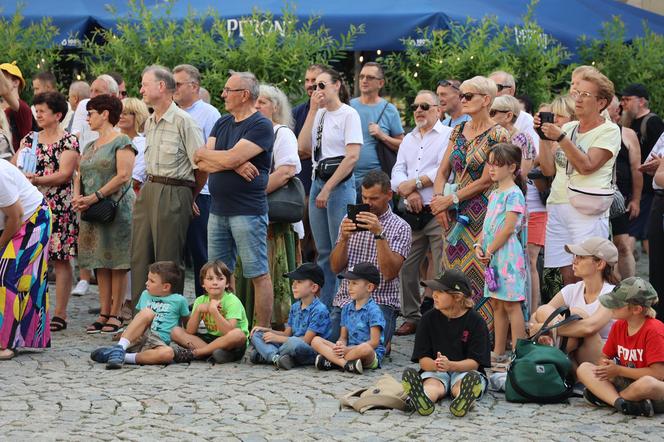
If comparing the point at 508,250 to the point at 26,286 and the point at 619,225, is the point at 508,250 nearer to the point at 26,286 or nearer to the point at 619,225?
the point at 619,225

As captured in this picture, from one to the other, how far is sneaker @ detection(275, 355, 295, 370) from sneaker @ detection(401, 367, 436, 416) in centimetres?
134

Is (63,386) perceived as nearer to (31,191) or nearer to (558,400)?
(31,191)

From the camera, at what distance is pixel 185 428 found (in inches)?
252

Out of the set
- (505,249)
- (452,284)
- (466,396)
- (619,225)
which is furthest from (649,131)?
(466,396)

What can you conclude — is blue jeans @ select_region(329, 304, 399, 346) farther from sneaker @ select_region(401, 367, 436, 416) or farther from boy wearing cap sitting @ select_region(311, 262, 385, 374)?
sneaker @ select_region(401, 367, 436, 416)

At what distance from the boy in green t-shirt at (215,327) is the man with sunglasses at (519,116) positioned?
8.13ft

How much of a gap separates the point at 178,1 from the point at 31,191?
648cm

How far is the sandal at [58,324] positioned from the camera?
954 cm

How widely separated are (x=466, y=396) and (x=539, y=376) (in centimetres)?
56

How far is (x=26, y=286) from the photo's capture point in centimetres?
833

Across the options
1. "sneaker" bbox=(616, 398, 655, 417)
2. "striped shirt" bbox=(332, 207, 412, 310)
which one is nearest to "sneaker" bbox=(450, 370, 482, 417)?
"sneaker" bbox=(616, 398, 655, 417)

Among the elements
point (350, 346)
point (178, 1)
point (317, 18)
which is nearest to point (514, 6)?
point (317, 18)

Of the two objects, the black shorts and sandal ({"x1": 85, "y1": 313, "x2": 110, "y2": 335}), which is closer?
sandal ({"x1": 85, "y1": 313, "x2": 110, "y2": 335})

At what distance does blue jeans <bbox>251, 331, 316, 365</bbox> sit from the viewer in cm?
807
